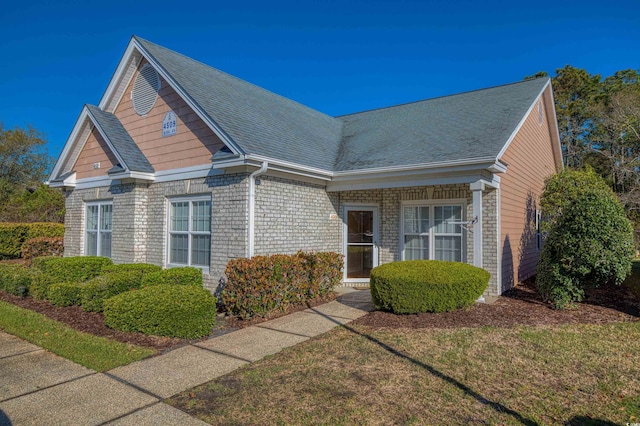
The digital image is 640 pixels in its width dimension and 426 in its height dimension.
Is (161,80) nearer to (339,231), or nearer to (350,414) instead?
(339,231)

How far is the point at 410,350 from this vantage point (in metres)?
5.63

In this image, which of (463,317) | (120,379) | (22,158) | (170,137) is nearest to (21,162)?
(22,158)

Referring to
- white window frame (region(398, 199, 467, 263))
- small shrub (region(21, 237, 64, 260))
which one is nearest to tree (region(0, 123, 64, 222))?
small shrub (region(21, 237, 64, 260))

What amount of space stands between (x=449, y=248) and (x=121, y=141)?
30.7 feet

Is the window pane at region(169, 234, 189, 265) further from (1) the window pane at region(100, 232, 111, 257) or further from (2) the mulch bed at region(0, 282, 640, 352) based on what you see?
(1) the window pane at region(100, 232, 111, 257)

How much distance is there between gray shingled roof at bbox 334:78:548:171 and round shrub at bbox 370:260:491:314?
2.61 m

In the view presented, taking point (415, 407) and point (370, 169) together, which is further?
point (370, 169)

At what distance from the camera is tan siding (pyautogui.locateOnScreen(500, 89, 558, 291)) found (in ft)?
32.6

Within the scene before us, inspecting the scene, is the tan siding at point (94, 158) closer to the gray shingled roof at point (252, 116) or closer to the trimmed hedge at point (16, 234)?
the gray shingled roof at point (252, 116)

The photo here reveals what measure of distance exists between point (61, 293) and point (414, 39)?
16395mm

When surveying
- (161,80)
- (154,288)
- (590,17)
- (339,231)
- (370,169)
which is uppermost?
(590,17)

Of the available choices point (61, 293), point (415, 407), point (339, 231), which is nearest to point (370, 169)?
point (339, 231)

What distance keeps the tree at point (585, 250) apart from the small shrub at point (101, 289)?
29.0 ft

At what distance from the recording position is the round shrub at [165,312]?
20.9 feet
